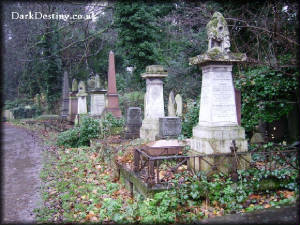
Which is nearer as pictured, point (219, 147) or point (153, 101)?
point (219, 147)

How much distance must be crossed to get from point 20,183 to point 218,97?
5.37m

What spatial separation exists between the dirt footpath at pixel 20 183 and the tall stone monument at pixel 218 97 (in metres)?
3.84

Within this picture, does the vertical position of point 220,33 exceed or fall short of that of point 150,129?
it exceeds it

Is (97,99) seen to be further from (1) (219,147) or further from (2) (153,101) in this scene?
(1) (219,147)

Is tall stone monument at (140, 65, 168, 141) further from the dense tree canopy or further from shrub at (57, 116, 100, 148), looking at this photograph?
shrub at (57, 116, 100, 148)

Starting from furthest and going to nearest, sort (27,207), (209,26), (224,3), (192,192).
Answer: (224,3) < (209,26) < (27,207) < (192,192)

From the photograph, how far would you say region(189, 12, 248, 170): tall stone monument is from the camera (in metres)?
5.67

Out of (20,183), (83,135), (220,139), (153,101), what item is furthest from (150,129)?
(20,183)

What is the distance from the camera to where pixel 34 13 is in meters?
15.7

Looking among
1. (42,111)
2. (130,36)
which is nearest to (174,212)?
(130,36)

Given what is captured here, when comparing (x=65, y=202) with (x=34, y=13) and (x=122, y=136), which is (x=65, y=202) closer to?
(x=122, y=136)

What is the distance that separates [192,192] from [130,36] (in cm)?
1485

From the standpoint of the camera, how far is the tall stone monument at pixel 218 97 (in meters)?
5.67

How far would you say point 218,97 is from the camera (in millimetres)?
5766
